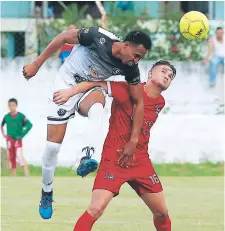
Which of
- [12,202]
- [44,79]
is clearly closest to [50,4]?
[44,79]

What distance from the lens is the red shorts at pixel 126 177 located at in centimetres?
952

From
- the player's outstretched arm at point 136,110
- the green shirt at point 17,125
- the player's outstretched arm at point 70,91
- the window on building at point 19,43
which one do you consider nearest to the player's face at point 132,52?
the player's outstretched arm at point 136,110

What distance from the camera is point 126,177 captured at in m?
9.62

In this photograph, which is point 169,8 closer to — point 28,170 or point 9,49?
point 9,49

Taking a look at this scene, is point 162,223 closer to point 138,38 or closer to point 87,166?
point 87,166

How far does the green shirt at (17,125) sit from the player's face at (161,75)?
401 inches

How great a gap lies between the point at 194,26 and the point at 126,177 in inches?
64.4

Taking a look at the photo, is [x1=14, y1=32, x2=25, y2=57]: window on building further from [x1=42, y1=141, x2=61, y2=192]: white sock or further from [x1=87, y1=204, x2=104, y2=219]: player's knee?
[x1=87, y1=204, x2=104, y2=219]: player's knee

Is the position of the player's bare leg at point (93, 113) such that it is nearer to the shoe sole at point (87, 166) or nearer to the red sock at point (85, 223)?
the shoe sole at point (87, 166)

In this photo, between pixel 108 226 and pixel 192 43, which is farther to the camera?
pixel 192 43

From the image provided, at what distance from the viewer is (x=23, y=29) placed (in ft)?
72.9

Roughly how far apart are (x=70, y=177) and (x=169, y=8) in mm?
5852

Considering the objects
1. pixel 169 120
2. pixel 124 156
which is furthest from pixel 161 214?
pixel 169 120

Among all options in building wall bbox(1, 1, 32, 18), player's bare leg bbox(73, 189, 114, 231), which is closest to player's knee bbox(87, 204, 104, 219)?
player's bare leg bbox(73, 189, 114, 231)
